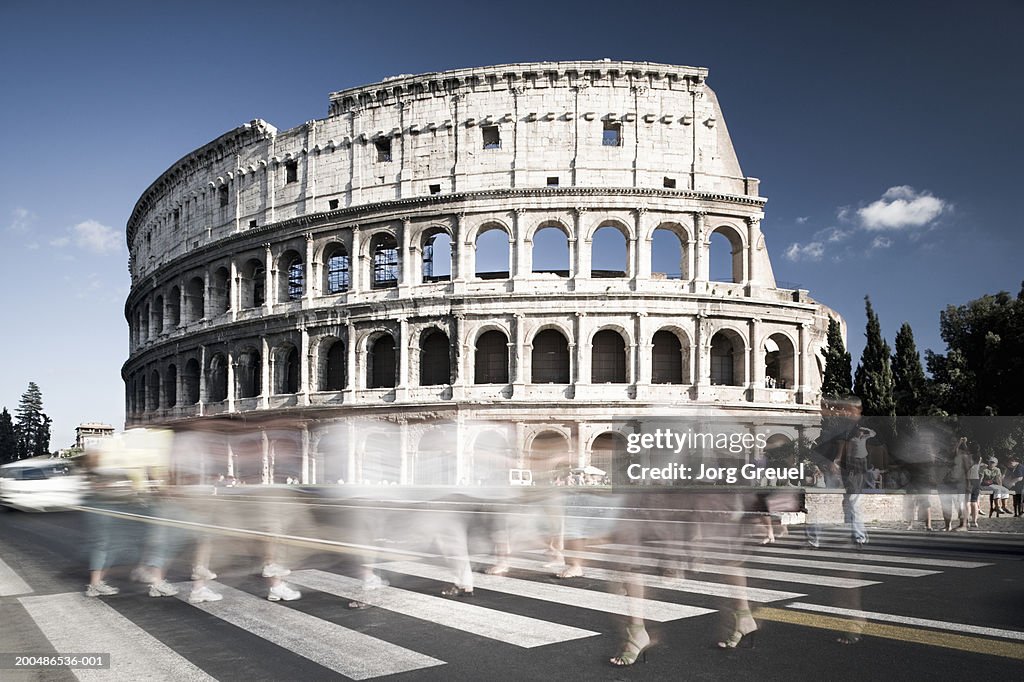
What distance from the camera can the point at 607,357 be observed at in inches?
1221

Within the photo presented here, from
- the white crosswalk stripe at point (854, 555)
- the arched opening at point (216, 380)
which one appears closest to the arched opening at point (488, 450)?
the arched opening at point (216, 380)

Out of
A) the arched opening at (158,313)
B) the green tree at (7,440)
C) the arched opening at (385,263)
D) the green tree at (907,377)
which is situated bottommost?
the green tree at (7,440)

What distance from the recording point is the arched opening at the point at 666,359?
3133cm

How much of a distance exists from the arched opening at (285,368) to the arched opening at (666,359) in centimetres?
1668

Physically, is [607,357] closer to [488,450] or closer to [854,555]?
[488,450]

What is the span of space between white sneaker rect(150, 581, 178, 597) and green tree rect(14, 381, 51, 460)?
4118 inches

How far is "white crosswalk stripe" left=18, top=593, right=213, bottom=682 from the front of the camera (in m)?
4.92

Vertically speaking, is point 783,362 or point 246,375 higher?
point 783,362

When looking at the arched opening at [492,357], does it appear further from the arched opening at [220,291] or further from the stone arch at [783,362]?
the arched opening at [220,291]

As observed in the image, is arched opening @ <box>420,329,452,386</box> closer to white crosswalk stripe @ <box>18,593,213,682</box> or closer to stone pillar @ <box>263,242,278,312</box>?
stone pillar @ <box>263,242,278,312</box>

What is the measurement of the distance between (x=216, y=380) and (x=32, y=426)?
79.3 meters

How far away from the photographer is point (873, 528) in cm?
1462

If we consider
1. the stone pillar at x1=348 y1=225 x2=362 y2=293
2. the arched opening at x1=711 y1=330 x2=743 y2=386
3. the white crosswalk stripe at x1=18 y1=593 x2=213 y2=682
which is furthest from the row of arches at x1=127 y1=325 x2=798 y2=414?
the white crosswalk stripe at x1=18 y1=593 x2=213 y2=682

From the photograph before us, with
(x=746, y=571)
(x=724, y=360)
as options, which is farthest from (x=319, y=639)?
(x=724, y=360)
